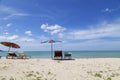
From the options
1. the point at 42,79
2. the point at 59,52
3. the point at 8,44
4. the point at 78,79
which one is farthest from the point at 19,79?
the point at 8,44

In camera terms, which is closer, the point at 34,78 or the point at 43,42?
the point at 34,78

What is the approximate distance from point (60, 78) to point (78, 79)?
74 centimetres

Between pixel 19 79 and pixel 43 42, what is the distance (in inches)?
463

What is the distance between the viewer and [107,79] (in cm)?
646

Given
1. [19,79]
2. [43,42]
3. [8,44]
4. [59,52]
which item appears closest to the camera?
[19,79]

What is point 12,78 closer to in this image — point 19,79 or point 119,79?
point 19,79

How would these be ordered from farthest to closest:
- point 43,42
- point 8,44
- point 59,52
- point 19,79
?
point 8,44 < point 43,42 < point 59,52 < point 19,79

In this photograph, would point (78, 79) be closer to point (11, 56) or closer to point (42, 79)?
point (42, 79)

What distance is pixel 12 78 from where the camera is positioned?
6.46 meters

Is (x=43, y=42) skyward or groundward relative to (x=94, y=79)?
skyward

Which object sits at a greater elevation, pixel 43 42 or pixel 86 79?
pixel 43 42

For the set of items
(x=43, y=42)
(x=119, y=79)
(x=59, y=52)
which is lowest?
(x=119, y=79)

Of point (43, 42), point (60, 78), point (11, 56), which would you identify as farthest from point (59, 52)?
point (60, 78)

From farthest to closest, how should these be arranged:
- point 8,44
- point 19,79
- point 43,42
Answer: point 8,44 < point 43,42 < point 19,79
